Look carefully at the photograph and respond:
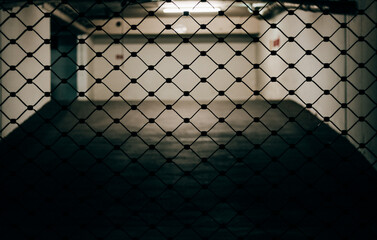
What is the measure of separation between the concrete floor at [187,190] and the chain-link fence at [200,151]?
0.5 inches

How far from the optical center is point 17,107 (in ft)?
17.1

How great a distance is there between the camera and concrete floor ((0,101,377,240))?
2074mm

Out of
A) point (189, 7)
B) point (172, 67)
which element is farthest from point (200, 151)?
point (172, 67)

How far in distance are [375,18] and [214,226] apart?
2155 mm

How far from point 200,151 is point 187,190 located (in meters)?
1.20

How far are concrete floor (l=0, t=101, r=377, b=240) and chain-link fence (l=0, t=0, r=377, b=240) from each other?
13 mm

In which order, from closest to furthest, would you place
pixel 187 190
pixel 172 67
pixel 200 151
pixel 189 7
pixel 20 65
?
pixel 187 190
pixel 200 151
pixel 20 65
pixel 189 7
pixel 172 67

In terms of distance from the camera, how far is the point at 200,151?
4.28m

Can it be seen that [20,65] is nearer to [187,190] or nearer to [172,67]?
[187,190]

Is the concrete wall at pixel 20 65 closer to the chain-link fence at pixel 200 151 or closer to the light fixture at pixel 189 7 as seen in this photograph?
the chain-link fence at pixel 200 151

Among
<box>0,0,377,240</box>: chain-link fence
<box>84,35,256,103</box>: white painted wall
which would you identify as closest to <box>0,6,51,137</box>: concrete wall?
<box>0,0,377,240</box>: chain-link fence

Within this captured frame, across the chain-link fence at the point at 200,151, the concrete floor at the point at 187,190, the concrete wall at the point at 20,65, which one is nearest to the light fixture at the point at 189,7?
the chain-link fence at the point at 200,151

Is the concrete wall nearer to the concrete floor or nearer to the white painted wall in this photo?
the concrete floor

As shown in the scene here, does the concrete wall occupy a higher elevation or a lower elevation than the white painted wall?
lower
